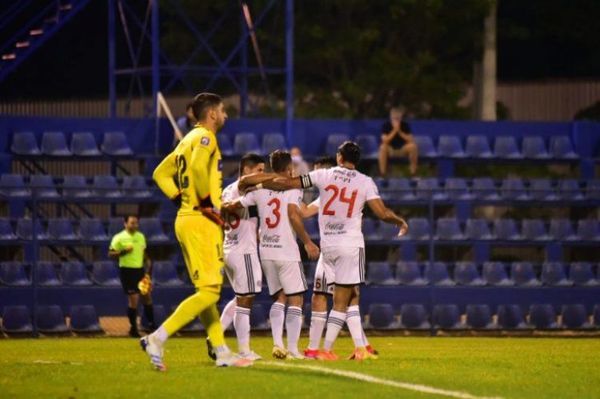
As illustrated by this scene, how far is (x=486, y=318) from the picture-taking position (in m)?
23.3

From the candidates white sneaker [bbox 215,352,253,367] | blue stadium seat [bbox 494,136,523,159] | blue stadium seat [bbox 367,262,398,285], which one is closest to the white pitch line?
white sneaker [bbox 215,352,253,367]

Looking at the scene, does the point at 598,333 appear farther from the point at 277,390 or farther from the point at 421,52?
the point at 277,390

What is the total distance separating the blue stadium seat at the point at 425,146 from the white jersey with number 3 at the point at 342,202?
1190 centimetres

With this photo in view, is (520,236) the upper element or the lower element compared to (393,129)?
lower

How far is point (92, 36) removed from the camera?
33812mm

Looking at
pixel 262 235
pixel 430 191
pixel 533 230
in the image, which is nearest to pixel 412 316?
pixel 430 191

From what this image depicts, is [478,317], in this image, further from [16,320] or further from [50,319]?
[16,320]

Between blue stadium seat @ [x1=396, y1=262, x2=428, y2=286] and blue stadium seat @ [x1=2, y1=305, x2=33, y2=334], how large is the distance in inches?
238

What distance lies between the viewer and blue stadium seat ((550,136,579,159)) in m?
26.8

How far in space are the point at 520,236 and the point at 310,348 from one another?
35.3ft

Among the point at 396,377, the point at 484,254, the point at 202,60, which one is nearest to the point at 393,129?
the point at 484,254

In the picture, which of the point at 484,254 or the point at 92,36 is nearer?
the point at 484,254

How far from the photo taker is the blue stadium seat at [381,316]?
2284 cm

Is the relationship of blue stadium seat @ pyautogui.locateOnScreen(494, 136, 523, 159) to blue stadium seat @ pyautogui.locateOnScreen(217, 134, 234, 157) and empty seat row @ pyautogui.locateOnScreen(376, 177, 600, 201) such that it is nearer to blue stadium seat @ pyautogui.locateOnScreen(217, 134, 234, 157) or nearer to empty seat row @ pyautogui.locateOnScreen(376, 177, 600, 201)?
empty seat row @ pyautogui.locateOnScreen(376, 177, 600, 201)
